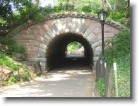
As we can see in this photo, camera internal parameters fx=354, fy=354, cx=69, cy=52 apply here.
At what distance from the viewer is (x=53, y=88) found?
13.1m

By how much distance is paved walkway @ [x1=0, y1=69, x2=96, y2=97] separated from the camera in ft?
38.3

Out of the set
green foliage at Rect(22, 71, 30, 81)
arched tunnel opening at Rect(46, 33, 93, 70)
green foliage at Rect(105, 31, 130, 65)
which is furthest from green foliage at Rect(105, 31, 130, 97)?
arched tunnel opening at Rect(46, 33, 93, 70)

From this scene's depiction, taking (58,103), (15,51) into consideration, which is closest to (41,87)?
(15,51)

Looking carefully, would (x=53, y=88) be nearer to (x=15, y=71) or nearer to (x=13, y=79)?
(x=13, y=79)

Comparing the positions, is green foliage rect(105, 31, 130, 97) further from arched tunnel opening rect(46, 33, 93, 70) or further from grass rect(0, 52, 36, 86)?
arched tunnel opening rect(46, 33, 93, 70)

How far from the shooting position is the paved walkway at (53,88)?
460 inches

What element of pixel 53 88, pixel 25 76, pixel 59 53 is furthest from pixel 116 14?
pixel 59 53

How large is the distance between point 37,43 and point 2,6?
8.62ft

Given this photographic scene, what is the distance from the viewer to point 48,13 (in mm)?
18438

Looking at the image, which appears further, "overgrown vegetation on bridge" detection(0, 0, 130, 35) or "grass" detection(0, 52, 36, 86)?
"overgrown vegetation on bridge" detection(0, 0, 130, 35)

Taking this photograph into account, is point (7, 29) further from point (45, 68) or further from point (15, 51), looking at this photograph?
point (45, 68)

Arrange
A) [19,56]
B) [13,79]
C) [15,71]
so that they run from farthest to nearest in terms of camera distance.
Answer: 1. [19,56]
2. [15,71]
3. [13,79]

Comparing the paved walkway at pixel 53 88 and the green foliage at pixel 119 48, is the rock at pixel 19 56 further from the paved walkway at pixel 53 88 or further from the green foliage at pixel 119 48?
the green foliage at pixel 119 48

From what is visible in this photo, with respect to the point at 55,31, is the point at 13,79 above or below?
below
